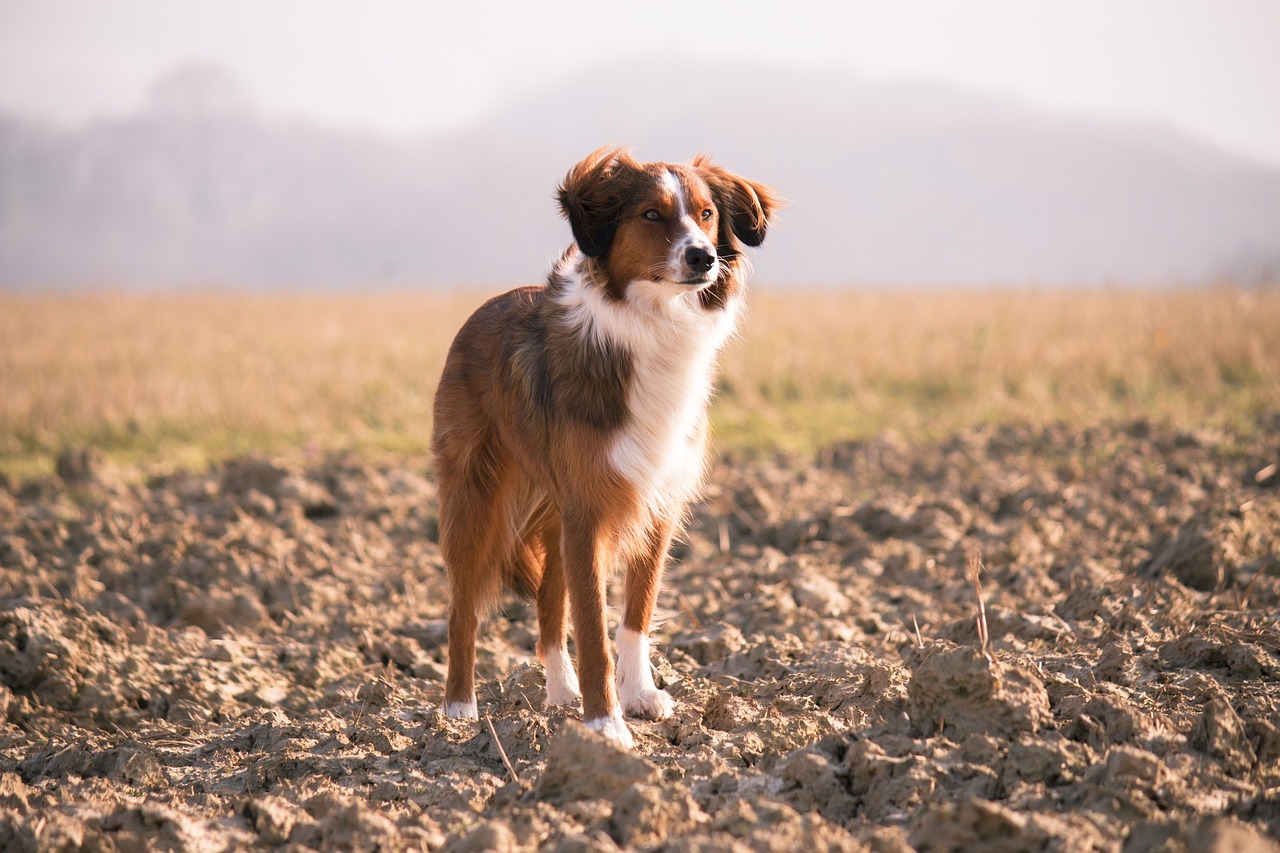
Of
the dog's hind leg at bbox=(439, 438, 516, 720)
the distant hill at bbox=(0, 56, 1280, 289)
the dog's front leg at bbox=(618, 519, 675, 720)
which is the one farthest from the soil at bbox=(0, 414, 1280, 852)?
the distant hill at bbox=(0, 56, 1280, 289)

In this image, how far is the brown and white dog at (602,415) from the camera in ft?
14.8

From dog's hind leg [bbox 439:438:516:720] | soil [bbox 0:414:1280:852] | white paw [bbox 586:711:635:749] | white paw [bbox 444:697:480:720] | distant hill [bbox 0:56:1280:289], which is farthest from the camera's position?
distant hill [bbox 0:56:1280:289]

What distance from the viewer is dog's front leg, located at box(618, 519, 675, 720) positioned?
4723 mm

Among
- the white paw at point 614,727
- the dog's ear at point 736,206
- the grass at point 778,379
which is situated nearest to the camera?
the white paw at point 614,727

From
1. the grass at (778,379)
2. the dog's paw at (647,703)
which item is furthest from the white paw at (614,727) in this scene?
the grass at (778,379)

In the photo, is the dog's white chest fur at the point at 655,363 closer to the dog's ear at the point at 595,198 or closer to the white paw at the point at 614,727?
the dog's ear at the point at 595,198

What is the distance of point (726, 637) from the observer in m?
5.94

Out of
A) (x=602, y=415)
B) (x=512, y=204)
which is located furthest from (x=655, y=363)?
(x=512, y=204)

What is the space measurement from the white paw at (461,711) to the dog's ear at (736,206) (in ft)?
7.38

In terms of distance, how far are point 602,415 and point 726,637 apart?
6.16 feet

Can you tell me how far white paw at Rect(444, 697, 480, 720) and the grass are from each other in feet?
23.1

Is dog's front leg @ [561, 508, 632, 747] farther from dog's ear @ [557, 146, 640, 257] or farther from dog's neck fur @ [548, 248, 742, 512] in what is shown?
dog's ear @ [557, 146, 640, 257]

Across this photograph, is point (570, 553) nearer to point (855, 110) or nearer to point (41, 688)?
point (41, 688)

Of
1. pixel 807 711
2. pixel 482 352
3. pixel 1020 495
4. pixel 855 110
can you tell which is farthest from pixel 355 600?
pixel 855 110
